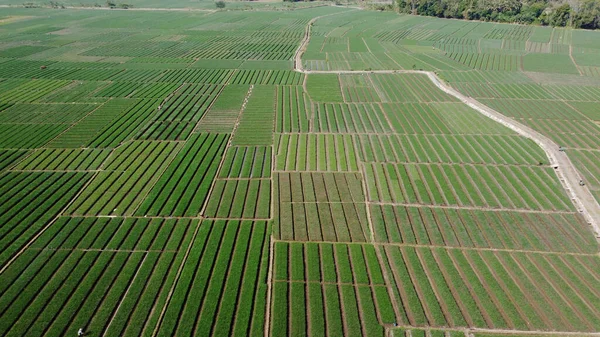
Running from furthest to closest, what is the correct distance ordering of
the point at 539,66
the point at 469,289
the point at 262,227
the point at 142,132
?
the point at 539,66 → the point at 142,132 → the point at 262,227 → the point at 469,289

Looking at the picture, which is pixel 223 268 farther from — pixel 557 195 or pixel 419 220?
pixel 557 195

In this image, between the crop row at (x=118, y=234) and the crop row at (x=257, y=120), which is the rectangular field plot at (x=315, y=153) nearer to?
the crop row at (x=257, y=120)

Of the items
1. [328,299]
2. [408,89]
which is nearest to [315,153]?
[328,299]

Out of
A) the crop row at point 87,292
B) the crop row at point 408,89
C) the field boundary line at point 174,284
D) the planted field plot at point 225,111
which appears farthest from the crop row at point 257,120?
the crop row at point 87,292

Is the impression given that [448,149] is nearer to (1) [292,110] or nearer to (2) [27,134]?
(1) [292,110]

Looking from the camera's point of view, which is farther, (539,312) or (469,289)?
(469,289)

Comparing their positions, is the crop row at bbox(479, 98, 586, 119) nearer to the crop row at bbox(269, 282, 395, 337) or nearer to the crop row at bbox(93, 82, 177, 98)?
the crop row at bbox(269, 282, 395, 337)

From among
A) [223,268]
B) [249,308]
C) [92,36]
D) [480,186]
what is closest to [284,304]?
[249,308]
